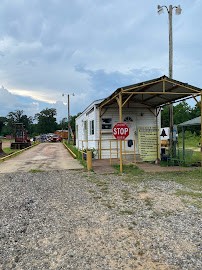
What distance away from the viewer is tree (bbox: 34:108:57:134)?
267ft

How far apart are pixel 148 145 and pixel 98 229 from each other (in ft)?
31.8

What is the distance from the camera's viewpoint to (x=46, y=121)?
8212 centimetres

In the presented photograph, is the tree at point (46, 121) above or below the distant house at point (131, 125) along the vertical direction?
above

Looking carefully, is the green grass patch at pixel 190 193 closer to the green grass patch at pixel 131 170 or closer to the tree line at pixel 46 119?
the green grass patch at pixel 131 170

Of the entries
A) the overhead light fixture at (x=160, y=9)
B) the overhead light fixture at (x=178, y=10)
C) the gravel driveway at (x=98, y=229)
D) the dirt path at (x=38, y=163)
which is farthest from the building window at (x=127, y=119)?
the gravel driveway at (x=98, y=229)

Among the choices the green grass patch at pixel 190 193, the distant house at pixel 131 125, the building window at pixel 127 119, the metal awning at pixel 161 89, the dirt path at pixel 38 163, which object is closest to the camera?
the green grass patch at pixel 190 193

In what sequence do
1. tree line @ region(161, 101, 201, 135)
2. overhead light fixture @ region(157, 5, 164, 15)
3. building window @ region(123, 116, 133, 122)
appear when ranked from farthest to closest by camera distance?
1. tree line @ region(161, 101, 201, 135)
2. building window @ region(123, 116, 133, 122)
3. overhead light fixture @ region(157, 5, 164, 15)

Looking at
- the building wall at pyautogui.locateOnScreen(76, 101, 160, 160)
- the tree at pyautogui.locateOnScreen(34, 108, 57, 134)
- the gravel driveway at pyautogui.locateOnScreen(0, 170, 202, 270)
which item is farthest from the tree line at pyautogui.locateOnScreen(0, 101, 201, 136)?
the gravel driveway at pyautogui.locateOnScreen(0, 170, 202, 270)

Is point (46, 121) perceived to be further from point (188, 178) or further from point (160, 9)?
point (188, 178)

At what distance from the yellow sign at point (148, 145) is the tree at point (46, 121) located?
69958mm

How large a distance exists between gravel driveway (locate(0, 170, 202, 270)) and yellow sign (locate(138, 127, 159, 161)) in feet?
19.3

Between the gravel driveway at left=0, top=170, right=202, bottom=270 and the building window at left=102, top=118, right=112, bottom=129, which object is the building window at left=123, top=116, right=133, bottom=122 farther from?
the gravel driveway at left=0, top=170, right=202, bottom=270

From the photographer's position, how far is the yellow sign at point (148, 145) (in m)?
13.4

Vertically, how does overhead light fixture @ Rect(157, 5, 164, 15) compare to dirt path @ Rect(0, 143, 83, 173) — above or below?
above
